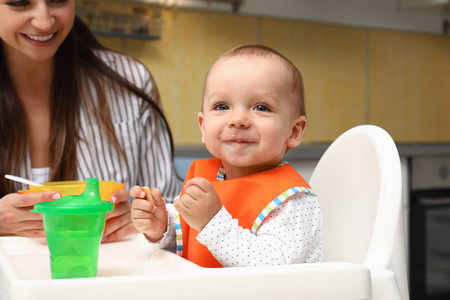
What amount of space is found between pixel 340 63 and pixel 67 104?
2.33 m

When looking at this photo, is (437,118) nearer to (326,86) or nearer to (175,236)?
(326,86)


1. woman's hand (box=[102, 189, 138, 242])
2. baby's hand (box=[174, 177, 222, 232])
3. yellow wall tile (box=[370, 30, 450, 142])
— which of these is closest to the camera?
baby's hand (box=[174, 177, 222, 232])

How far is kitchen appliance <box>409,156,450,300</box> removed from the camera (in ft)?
9.09

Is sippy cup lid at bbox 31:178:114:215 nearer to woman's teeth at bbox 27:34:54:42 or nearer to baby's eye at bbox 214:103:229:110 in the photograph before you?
baby's eye at bbox 214:103:229:110

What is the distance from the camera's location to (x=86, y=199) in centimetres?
64

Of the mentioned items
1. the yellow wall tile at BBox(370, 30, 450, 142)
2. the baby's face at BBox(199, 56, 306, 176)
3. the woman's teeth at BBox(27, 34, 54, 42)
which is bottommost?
the yellow wall tile at BBox(370, 30, 450, 142)

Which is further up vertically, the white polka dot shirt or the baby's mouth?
the baby's mouth

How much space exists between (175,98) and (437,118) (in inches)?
74.3

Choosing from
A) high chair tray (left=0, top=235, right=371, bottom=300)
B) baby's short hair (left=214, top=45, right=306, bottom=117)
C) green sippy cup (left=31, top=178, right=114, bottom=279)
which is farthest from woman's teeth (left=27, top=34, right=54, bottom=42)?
green sippy cup (left=31, top=178, right=114, bottom=279)

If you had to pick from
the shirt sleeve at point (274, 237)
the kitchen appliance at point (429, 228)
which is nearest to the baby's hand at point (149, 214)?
the shirt sleeve at point (274, 237)

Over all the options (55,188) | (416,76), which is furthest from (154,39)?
(55,188)

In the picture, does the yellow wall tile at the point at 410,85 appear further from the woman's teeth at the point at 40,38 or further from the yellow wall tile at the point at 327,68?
the woman's teeth at the point at 40,38

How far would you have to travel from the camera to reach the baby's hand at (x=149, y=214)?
830 mm

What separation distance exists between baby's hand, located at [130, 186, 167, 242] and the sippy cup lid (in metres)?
0.16
